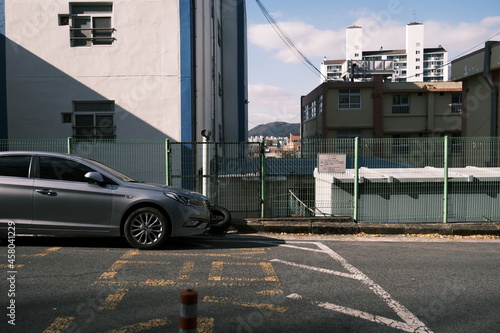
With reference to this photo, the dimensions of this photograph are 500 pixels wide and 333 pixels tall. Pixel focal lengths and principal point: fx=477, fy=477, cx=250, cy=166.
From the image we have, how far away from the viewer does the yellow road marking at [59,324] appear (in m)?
4.14

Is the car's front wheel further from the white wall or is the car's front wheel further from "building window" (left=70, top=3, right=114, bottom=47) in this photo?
"building window" (left=70, top=3, right=114, bottom=47)

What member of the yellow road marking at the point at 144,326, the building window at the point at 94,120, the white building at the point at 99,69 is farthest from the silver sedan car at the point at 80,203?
the building window at the point at 94,120

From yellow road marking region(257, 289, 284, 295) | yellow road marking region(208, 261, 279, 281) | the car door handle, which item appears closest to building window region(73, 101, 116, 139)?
the car door handle

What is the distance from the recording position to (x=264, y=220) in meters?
10.5

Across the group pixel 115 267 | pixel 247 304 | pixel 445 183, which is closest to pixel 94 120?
pixel 115 267

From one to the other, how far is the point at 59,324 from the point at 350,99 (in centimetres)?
3631

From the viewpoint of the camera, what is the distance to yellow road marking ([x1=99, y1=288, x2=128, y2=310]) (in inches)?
188

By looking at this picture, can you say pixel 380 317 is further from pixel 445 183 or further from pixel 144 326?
pixel 445 183

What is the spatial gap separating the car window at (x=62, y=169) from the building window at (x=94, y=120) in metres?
7.19

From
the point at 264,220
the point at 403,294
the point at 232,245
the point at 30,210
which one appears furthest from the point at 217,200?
the point at 403,294

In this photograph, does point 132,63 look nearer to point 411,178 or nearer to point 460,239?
point 411,178

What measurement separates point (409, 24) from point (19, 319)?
5368 inches

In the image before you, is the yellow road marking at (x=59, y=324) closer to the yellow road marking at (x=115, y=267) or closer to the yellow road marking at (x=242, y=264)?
the yellow road marking at (x=115, y=267)

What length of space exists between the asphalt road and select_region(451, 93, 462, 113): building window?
3355 centimetres
